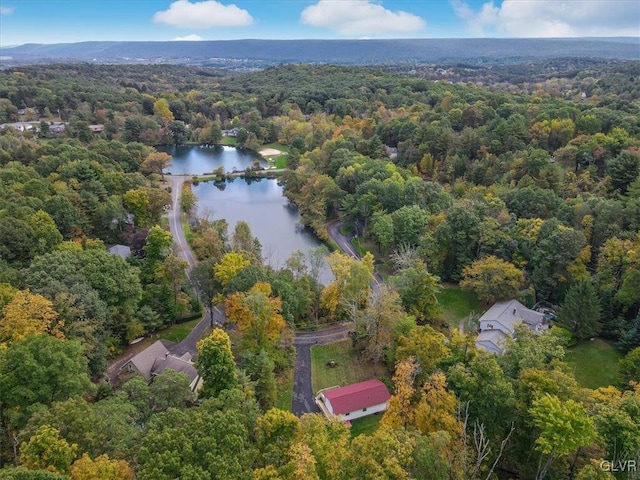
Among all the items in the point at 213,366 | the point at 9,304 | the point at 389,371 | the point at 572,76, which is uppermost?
the point at 572,76

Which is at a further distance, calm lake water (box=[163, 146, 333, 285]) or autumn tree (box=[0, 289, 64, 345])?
calm lake water (box=[163, 146, 333, 285])

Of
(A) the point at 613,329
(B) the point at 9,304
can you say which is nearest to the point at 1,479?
(B) the point at 9,304

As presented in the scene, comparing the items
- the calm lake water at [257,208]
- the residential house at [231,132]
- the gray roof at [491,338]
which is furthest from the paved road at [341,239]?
the residential house at [231,132]

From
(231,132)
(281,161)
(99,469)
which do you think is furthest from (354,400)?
(231,132)

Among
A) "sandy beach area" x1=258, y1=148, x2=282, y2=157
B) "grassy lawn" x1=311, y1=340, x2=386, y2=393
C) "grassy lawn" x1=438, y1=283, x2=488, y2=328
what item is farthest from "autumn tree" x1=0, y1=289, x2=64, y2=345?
"sandy beach area" x1=258, y1=148, x2=282, y2=157

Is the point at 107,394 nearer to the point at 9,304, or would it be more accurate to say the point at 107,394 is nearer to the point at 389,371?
the point at 9,304

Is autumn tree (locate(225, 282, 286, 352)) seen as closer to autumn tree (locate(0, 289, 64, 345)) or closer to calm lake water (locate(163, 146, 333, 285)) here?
autumn tree (locate(0, 289, 64, 345))
